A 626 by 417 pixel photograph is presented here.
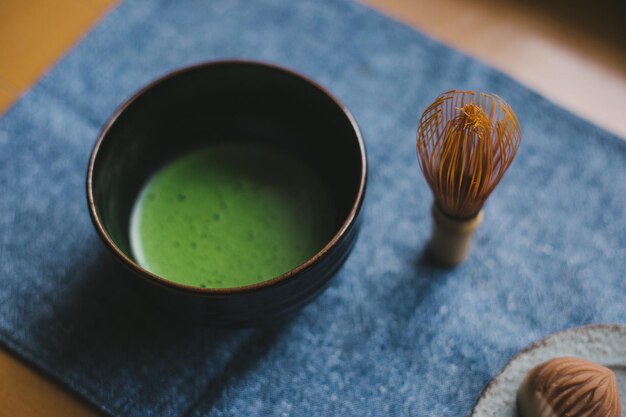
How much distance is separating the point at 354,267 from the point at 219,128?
0.52 ft

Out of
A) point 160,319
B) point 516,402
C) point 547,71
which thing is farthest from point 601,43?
point 160,319

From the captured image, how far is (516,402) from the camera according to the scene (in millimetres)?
457

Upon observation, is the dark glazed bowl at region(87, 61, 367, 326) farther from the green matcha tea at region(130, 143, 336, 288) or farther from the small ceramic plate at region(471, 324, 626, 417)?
the small ceramic plate at region(471, 324, 626, 417)

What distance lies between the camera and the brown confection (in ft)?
1.37

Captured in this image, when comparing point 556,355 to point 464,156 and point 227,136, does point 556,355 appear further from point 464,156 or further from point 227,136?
point 227,136

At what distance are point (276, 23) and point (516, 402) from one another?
16.1 inches

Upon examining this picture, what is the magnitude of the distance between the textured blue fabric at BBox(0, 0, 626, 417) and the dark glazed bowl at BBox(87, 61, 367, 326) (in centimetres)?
6

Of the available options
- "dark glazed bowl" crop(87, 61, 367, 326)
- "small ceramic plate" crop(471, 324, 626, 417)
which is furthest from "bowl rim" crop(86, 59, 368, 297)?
"small ceramic plate" crop(471, 324, 626, 417)

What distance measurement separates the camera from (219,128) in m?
0.57

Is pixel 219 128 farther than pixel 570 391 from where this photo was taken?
Yes

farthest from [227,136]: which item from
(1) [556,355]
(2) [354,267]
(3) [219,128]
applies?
(1) [556,355]

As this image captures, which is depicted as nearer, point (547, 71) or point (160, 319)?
point (160, 319)

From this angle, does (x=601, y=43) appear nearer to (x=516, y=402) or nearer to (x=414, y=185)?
(x=414, y=185)

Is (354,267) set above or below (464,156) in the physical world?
below
